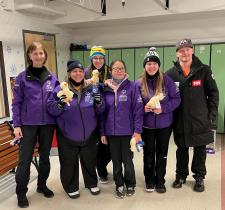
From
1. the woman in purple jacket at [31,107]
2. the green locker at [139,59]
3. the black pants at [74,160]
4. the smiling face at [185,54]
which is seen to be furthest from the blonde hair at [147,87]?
→ the green locker at [139,59]

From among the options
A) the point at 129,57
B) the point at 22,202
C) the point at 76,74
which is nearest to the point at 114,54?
the point at 129,57

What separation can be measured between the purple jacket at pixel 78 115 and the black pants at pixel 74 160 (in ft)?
0.29

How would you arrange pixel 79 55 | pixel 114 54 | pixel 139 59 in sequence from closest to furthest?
pixel 139 59, pixel 114 54, pixel 79 55

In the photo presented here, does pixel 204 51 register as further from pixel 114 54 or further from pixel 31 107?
pixel 31 107

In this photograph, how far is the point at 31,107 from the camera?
2369 millimetres

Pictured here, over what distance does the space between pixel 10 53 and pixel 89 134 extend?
98.9 inches

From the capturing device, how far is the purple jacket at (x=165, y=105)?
2.47m

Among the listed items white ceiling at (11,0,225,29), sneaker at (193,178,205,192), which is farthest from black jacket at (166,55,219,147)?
white ceiling at (11,0,225,29)

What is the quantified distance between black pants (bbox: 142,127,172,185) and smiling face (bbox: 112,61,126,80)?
1.89 ft

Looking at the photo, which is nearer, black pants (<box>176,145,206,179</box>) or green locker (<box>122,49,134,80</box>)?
black pants (<box>176,145,206,179</box>)

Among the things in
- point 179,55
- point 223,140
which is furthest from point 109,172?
point 223,140

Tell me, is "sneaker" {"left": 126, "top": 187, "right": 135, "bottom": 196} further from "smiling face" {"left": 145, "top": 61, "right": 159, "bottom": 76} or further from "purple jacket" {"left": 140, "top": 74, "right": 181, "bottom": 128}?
"smiling face" {"left": 145, "top": 61, "right": 159, "bottom": 76}

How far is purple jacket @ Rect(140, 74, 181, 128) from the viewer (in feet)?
8.12

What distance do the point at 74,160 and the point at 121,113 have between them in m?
0.68
